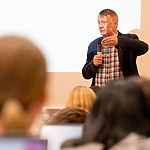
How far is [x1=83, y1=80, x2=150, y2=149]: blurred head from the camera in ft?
2.77

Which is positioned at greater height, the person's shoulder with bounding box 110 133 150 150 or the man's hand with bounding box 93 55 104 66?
the man's hand with bounding box 93 55 104 66

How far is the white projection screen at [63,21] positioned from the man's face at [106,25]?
845 mm

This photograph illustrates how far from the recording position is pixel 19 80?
0.71 meters

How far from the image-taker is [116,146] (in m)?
0.85

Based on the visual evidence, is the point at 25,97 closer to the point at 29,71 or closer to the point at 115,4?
the point at 29,71

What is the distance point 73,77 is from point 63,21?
70 centimetres

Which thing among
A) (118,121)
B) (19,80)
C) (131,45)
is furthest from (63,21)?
(19,80)

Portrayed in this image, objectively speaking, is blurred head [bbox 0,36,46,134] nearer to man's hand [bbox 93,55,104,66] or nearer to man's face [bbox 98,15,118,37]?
man's hand [bbox 93,55,104,66]

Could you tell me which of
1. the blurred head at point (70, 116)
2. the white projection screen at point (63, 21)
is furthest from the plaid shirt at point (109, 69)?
the blurred head at point (70, 116)

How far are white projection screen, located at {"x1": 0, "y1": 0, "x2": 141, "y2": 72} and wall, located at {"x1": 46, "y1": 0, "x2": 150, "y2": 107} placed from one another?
9cm

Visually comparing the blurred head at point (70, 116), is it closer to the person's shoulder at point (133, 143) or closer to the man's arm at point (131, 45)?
the person's shoulder at point (133, 143)

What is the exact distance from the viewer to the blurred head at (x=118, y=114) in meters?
0.84

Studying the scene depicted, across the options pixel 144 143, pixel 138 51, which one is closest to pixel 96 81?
pixel 138 51

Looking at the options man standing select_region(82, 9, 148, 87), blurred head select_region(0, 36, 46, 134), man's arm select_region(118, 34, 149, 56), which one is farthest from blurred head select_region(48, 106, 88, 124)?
man standing select_region(82, 9, 148, 87)
